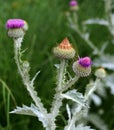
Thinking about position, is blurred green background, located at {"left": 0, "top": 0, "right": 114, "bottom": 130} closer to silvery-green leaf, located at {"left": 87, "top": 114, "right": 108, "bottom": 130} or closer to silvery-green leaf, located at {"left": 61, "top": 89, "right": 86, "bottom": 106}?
silvery-green leaf, located at {"left": 87, "top": 114, "right": 108, "bottom": 130}

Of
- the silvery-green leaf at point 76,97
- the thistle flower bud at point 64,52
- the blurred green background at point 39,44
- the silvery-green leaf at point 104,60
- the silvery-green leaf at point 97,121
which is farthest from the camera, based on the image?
the silvery-green leaf at point 104,60

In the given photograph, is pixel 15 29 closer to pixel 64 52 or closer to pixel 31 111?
pixel 64 52

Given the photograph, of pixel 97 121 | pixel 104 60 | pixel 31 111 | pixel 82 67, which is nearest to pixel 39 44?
pixel 104 60

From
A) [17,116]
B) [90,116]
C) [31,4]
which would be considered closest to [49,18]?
[31,4]

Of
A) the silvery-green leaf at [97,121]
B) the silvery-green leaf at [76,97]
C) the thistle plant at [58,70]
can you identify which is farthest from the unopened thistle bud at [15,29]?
the silvery-green leaf at [97,121]

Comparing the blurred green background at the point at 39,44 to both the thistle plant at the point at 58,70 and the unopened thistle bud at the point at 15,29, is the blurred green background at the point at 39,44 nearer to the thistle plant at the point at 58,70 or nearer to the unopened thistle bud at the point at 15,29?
the thistle plant at the point at 58,70

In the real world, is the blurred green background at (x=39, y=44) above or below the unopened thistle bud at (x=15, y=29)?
below
